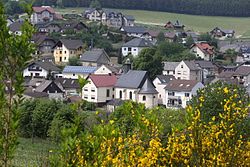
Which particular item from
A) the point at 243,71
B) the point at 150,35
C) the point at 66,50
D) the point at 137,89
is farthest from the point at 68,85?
the point at 150,35

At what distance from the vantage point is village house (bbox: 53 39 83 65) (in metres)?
37.3

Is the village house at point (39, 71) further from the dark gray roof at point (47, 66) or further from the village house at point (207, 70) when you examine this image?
the village house at point (207, 70)

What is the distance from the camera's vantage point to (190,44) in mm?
43406

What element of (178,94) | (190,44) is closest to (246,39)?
(190,44)

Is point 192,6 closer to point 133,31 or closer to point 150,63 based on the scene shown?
point 133,31

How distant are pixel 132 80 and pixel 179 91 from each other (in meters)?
2.35

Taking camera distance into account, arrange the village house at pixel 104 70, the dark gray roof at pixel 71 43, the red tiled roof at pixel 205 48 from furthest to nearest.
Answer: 1. the red tiled roof at pixel 205 48
2. the dark gray roof at pixel 71 43
3. the village house at pixel 104 70

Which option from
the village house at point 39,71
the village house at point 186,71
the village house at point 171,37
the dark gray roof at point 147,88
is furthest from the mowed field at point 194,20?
the dark gray roof at point 147,88

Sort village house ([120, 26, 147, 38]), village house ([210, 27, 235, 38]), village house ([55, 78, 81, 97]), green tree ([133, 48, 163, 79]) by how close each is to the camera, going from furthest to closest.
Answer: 1. village house ([210, 27, 235, 38])
2. village house ([120, 26, 147, 38])
3. green tree ([133, 48, 163, 79])
4. village house ([55, 78, 81, 97])

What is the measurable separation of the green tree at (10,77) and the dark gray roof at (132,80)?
2389cm

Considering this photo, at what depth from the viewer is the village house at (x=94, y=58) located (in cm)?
3478

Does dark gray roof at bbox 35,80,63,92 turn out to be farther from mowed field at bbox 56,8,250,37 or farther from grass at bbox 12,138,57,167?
mowed field at bbox 56,8,250,37

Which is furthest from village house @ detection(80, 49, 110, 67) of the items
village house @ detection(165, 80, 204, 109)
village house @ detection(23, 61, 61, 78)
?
village house @ detection(165, 80, 204, 109)

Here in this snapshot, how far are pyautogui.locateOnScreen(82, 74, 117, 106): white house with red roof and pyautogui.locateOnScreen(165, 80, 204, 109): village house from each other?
281cm
